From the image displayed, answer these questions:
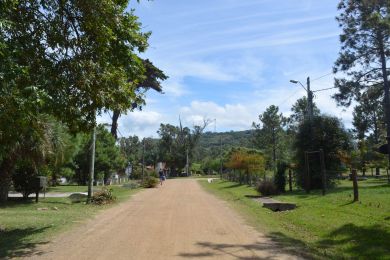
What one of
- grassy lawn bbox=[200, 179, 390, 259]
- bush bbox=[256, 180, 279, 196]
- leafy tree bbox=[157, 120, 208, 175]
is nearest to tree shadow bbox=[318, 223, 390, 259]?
grassy lawn bbox=[200, 179, 390, 259]

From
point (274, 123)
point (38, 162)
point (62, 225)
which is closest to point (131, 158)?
point (274, 123)

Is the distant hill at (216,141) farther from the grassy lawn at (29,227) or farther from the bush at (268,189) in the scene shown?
the grassy lawn at (29,227)

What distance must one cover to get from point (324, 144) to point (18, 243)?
73.6 ft

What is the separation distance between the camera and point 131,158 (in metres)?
108

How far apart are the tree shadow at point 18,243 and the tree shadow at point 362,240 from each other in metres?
6.57

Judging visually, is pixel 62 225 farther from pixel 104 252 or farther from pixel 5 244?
pixel 104 252

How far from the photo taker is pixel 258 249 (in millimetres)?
10102

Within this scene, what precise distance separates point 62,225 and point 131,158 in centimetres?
9509

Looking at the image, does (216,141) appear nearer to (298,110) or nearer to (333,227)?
(298,110)

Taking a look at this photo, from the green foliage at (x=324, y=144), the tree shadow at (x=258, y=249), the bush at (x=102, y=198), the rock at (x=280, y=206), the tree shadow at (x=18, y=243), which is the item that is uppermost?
the green foliage at (x=324, y=144)

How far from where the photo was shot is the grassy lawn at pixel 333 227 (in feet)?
33.6

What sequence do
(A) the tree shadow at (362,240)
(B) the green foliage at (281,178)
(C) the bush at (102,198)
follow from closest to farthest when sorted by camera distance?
(A) the tree shadow at (362,240) → (C) the bush at (102,198) → (B) the green foliage at (281,178)

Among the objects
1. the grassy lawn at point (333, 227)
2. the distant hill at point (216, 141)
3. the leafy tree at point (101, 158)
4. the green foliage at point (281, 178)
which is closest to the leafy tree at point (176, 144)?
the distant hill at point (216, 141)

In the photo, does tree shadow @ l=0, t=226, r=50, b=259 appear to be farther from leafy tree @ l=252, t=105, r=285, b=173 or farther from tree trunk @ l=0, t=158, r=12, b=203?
leafy tree @ l=252, t=105, r=285, b=173
